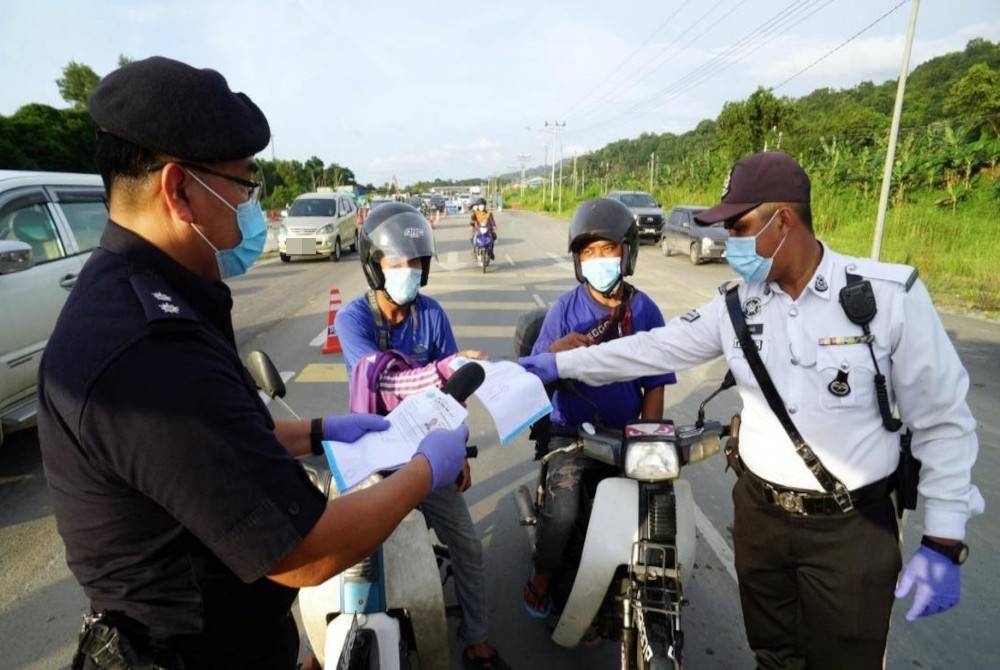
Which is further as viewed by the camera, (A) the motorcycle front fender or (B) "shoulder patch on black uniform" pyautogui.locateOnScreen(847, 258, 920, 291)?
(A) the motorcycle front fender

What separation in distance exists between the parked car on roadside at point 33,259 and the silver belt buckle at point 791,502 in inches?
159

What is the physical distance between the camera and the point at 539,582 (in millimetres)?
2605

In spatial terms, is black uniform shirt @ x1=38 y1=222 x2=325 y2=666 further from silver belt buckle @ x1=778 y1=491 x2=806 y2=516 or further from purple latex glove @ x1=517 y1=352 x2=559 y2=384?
silver belt buckle @ x1=778 y1=491 x2=806 y2=516

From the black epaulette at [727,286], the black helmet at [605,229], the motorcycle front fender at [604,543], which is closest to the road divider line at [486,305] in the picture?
the black helmet at [605,229]

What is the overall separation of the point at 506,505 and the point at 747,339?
2.30m

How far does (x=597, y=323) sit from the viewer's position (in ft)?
9.29

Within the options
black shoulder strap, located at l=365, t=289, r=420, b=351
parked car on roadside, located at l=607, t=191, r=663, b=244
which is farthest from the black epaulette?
parked car on roadside, located at l=607, t=191, r=663, b=244

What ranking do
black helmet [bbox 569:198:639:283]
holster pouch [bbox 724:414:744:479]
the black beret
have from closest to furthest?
1. the black beret
2. holster pouch [bbox 724:414:744:479]
3. black helmet [bbox 569:198:639:283]

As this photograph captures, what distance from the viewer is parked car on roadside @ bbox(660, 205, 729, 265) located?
611 inches

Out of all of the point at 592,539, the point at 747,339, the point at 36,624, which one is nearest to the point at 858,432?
the point at 747,339

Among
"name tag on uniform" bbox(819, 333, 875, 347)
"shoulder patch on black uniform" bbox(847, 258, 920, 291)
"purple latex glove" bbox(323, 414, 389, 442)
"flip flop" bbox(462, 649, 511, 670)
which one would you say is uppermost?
"shoulder patch on black uniform" bbox(847, 258, 920, 291)

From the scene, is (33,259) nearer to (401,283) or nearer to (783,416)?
(401,283)

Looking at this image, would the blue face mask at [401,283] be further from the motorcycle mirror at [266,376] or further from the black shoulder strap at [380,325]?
the motorcycle mirror at [266,376]

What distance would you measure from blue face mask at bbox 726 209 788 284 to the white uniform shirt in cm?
8
